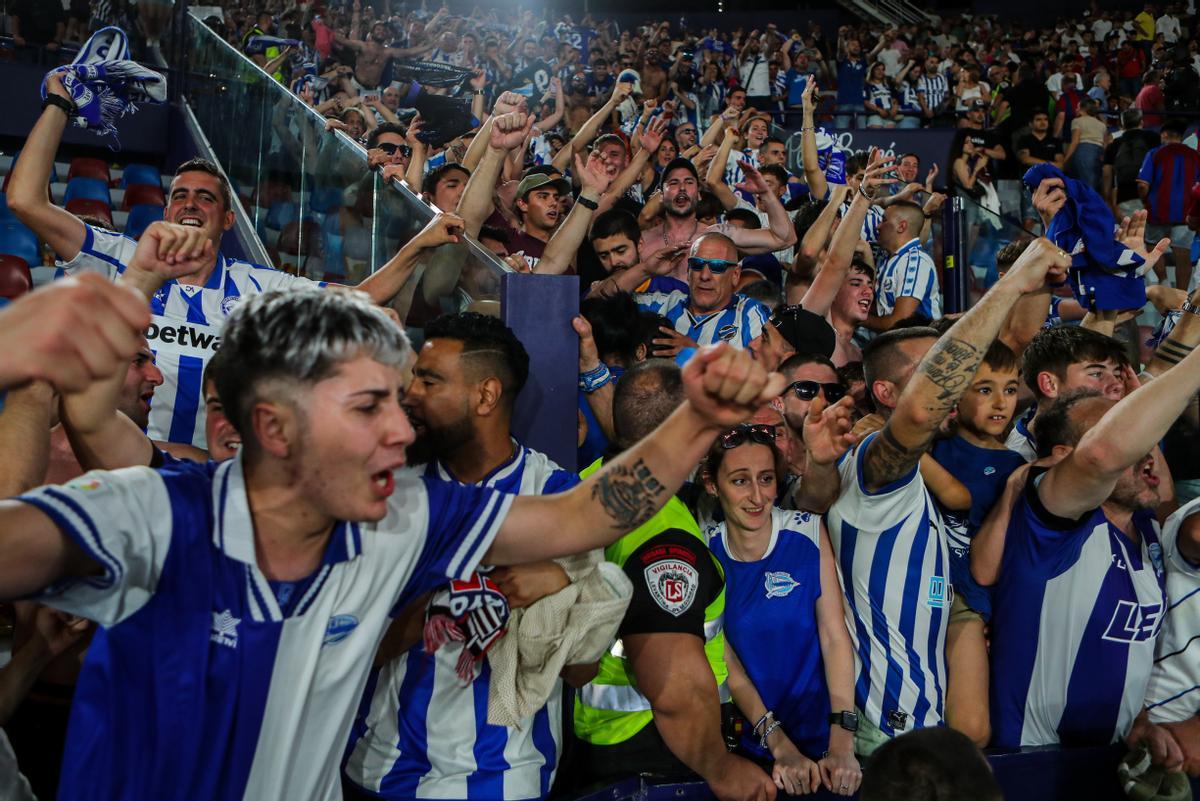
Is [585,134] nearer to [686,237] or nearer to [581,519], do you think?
[686,237]

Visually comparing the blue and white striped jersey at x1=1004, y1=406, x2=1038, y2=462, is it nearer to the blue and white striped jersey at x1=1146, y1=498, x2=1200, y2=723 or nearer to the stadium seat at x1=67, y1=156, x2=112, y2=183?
the blue and white striped jersey at x1=1146, y1=498, x2=1200, y2=723

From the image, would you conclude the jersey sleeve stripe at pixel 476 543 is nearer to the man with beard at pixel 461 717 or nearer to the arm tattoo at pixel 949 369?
the man with beard at pixel 461 717

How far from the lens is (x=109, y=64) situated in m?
4.61

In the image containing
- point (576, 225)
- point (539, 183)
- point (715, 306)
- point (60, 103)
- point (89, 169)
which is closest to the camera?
point (60, 103)

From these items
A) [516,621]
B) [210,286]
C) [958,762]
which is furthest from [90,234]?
[958,762]

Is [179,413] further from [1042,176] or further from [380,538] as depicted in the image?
[1042,176]

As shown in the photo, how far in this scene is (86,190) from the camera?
9.41 m

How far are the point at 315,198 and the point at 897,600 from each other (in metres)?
4.40

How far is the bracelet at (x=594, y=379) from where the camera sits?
4.28 meters

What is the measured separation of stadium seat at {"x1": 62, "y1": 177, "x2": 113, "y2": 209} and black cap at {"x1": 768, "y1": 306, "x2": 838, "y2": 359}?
6.44 metres

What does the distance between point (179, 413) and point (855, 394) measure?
285 centimetres

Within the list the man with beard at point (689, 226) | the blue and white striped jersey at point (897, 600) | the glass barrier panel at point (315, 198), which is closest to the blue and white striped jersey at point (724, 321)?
the man with beard at point (689, 226)

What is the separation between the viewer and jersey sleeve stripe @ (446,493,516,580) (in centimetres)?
235

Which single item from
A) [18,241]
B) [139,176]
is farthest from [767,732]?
[139,176]
